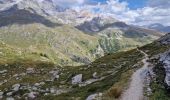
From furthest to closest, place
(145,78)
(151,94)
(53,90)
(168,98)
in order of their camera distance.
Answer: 1. (53,90)
2. (145,78)
3. (151,94)
4. (168,98)

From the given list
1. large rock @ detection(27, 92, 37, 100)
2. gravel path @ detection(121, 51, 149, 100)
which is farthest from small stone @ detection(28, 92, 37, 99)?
gravel path @ detection(121, 51, 149, 100)

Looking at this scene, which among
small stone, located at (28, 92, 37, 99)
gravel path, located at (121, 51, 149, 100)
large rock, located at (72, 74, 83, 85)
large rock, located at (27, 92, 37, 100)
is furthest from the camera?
large rock, located at (72, 74, 83, 85)

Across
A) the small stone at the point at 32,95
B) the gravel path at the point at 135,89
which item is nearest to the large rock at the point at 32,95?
the small stone at the point at 32,95

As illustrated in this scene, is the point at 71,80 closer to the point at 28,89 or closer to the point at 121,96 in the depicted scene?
the point at 28,89

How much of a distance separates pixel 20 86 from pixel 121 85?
30.9 meters

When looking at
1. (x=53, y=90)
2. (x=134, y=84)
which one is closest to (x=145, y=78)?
(x=134, y=84)

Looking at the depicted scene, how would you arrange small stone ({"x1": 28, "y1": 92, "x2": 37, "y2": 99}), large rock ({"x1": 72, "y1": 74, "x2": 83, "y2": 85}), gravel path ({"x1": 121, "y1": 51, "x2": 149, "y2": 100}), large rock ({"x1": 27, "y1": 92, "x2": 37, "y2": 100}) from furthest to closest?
large rock ({"x1": 72, "y1": 74, "x2": 83, "y2": 85}) < small stone ({"x1": 28, "y1": 92, "x2": 37, "y2": 99}) < large rock ({"x1": 27, "y1": 92, "x2": 37, "y2": 100}) < gravel path ({"x1": 121, "y1": 51, "x2": 149, "y2": 100})

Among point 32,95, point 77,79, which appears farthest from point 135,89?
point 77,79

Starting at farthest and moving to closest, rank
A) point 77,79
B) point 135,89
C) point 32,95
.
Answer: point 77,79, point 32,95, point 135,89

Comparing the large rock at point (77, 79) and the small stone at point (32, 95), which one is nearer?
the small stone at point (32, 95)

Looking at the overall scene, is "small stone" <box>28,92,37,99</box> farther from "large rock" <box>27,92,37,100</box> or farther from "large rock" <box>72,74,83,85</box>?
"large rock" <box>72,74,83,85</box>

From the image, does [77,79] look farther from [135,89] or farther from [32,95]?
[135,89]

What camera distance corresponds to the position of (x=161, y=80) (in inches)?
1710

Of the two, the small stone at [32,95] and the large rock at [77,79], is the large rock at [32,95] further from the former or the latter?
the large rock at [77,79]
